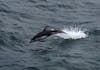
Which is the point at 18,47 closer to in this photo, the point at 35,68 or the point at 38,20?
the point at 35,68

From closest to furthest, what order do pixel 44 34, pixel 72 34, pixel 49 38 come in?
pixel 44 34, pixel 49 38, pixel 72 34

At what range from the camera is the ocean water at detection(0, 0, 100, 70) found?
Answer: 1653 cm

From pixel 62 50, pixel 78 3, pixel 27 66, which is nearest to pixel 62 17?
pixel 78 3

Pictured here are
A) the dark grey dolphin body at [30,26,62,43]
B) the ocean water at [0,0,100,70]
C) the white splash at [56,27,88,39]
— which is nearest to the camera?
the ocean water at [0,0,100,70]

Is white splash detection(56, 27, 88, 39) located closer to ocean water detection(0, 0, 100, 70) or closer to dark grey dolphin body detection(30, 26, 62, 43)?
ocean water detection(0, 0, 100, 70)

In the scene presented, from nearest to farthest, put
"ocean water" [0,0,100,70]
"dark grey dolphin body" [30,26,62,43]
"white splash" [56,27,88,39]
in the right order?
"ocean water" [0,0,100,70] < "dark grey dolphin body" [30,26,62,43] < "white splash" [56,27,88,39]

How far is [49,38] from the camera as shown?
20016 mm

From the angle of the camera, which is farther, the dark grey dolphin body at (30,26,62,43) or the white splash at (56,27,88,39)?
the white splash at (56,27,88,39)

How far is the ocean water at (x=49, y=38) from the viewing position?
16531mm

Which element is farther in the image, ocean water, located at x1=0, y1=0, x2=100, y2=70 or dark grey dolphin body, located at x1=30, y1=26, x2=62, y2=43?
dark grey dolphin body, located at x1=30, y1=26, x2=62, y2=43

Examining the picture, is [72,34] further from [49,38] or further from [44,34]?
[44,34]

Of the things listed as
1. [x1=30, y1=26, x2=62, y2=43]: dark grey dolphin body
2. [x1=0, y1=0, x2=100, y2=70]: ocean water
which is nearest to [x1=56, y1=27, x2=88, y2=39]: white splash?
[x1=0, y1=0, x2=100, y2=70]: ocean water

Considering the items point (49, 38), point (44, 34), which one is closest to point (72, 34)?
point (49, 38)

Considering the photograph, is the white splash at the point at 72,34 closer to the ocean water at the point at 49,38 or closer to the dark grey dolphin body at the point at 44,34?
the ocean water at the point at 49,38
